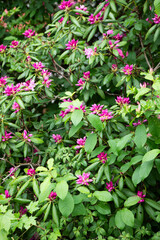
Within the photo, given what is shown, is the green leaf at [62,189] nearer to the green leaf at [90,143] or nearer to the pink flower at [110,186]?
the green leaf at [90,143]

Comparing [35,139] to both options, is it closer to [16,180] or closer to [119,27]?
[16,180]

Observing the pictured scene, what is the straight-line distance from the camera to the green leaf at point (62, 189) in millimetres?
1387

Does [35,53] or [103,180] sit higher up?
[35,53]

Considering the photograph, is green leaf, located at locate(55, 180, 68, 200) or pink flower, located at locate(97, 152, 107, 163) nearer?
green leaf, located at locate(55, 180, 68, 200)

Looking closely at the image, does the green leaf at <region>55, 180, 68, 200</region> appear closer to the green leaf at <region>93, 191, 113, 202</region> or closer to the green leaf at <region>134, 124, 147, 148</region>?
the green leaf at <region>93, 191, 113, 202</region>

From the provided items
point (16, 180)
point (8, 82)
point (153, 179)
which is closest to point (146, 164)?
point (153, 179)

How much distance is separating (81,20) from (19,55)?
2.38 ft

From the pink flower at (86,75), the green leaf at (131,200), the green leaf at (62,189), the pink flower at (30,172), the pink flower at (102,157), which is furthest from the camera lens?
the pink flower at (86,75)

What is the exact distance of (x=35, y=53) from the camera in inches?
97.0

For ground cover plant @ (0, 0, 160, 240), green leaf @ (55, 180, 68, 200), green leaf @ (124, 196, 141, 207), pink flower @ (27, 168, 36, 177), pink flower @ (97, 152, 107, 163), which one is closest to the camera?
green leaf @ (55, 180, 68, 200)

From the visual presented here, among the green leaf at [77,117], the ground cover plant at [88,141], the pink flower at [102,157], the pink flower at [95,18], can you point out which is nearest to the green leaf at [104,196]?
the ground cover plant at [88,141]

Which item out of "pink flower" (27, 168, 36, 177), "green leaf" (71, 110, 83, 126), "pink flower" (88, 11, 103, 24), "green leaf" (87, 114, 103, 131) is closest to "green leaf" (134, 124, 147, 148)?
"green leaf" (87, 114, 103, 131)

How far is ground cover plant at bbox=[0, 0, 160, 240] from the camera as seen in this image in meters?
1.51

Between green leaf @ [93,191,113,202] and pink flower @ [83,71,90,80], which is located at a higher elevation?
pink flower @ [83,71,90,80]
